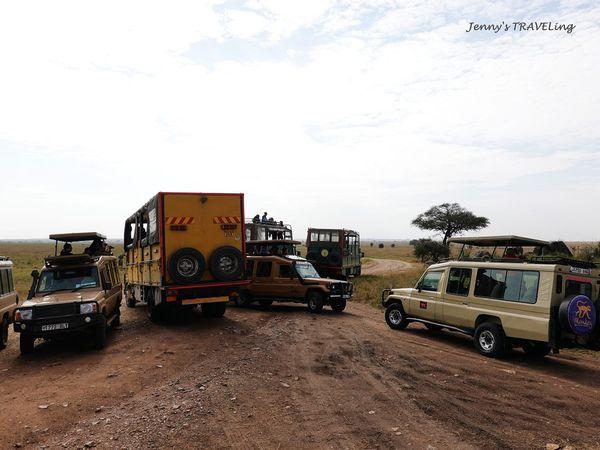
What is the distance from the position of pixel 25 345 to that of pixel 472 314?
9870 millimetres

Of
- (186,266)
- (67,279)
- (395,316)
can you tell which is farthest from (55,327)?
(395,316)

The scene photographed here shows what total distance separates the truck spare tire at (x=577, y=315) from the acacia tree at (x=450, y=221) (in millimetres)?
46449

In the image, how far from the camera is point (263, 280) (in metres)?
17.1

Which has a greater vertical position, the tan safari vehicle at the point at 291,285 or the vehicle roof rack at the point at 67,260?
the vehicle roof rack at the point at 67,260

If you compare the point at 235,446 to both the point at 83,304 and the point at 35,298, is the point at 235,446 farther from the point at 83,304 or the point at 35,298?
the point at 35,298

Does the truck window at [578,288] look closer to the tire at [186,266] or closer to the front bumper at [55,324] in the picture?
the tire at [186,266]

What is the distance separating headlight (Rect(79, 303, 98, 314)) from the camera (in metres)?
9.75

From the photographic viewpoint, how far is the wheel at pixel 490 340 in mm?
9758

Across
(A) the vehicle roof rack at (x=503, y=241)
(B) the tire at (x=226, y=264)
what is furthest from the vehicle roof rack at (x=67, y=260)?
(A) the vehicle roof rack at (x=503, y=241)

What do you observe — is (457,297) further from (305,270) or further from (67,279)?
(67,279)

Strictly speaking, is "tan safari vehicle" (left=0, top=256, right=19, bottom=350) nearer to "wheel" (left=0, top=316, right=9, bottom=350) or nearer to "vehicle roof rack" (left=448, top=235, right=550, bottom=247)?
"wheel" (left=0, top=316, right=9, bottom=350)

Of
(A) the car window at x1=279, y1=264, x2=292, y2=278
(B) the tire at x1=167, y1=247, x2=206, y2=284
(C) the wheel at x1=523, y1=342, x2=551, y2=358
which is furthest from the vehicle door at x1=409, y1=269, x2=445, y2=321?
(B) the tire at x1=167, y1=247, x2=206, y2=284

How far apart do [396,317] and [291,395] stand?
269 inches

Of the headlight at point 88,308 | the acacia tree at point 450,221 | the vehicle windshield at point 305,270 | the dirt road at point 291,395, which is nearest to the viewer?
the dirt road at point 291,395
